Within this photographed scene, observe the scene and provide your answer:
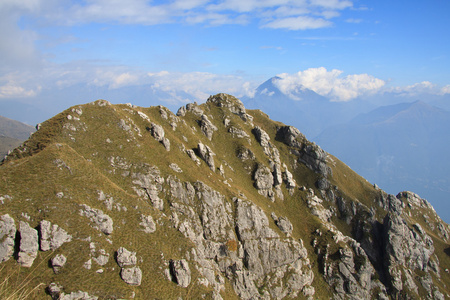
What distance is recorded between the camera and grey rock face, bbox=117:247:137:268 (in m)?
45.6

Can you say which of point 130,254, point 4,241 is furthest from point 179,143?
point 4,241

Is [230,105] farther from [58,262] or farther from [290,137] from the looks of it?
[58,262]

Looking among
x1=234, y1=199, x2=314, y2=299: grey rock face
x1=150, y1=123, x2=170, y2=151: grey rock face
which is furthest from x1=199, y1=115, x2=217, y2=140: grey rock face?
x1=234, y1=199, x2=314, y2=299: grey rock face

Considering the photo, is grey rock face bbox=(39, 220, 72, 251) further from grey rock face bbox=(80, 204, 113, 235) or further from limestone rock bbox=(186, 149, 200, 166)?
limestone rock bbox=(186, 149, 200, 166)

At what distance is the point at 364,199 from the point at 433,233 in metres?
47.3

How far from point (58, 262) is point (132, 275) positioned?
12.5m

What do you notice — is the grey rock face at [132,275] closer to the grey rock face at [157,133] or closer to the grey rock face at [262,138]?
the grey rock face at [157,133]

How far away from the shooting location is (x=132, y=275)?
45125mm

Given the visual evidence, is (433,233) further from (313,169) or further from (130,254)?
(130,254)

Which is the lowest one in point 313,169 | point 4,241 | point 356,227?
point 356,227

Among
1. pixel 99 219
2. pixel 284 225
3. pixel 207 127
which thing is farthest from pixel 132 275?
pixel 207 127

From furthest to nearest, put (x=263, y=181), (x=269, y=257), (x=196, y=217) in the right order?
(x=263, y=181), (x=269, y=257), (x=196, y=217)

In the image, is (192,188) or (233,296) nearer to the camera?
(233,296)

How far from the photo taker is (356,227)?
10612cm
